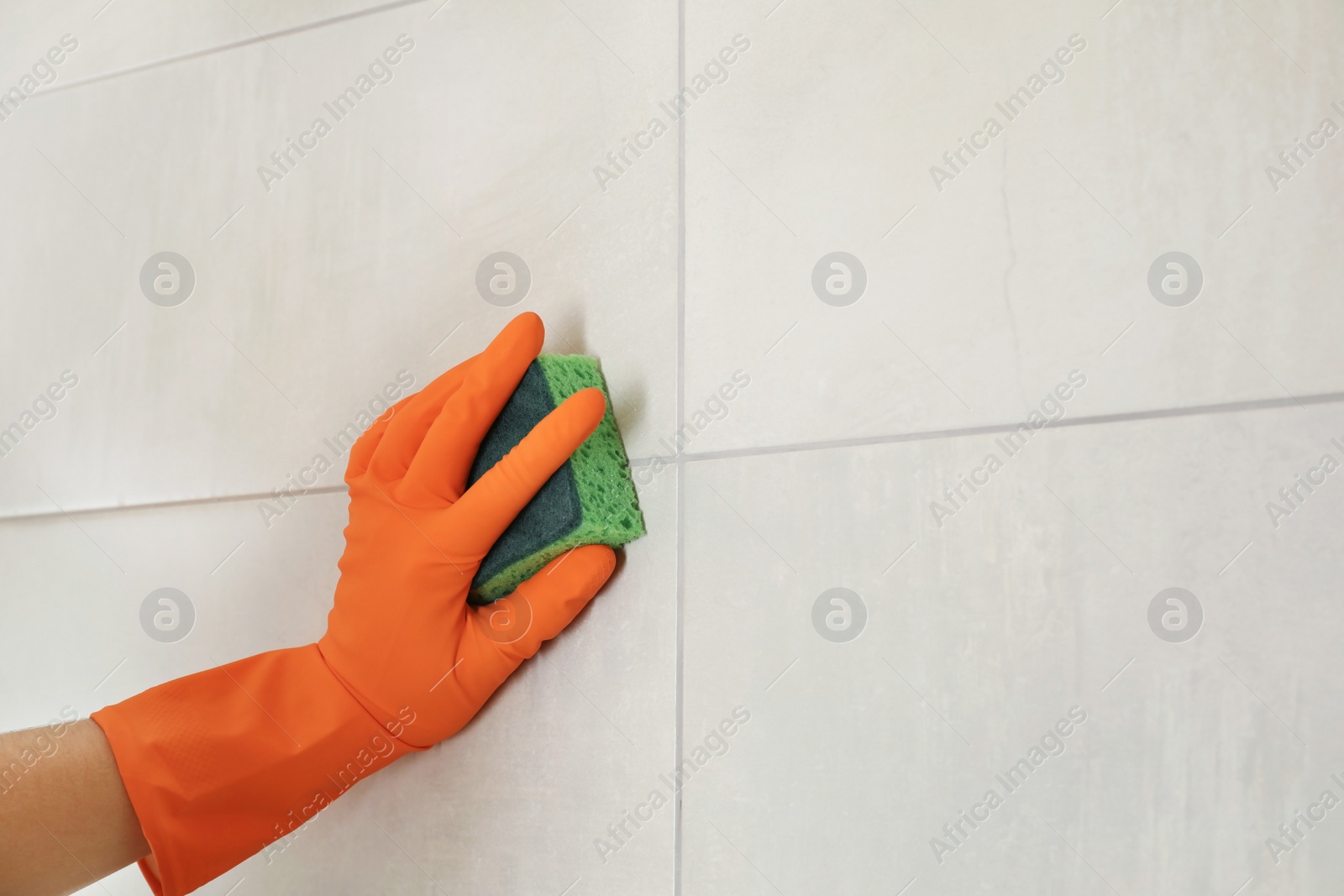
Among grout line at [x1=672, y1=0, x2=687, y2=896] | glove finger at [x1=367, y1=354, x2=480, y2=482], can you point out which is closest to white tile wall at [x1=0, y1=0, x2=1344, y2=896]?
grout line at [x1=672, y1=0, x2=687, y2=896]

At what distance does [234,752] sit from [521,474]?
290 mm

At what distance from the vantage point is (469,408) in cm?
68

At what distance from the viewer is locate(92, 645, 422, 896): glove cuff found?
0.66m

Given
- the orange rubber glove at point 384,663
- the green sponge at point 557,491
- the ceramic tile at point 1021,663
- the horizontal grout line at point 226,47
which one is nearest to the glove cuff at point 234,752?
the orange rubber glove at point 384,663

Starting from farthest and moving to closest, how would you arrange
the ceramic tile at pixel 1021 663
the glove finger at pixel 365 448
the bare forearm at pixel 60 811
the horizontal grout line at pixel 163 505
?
the horizontal grout line at pixel 163 505
the glove finger at pixel 365 448
the bare forearm at pixel 60 811
the ceramic tile at pixel 1021 663

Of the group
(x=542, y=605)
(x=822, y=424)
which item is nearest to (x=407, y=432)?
(x=542, y=605)

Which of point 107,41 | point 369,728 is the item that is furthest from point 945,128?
point 107,41

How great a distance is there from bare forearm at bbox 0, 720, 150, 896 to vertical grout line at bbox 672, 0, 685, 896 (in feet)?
1.29

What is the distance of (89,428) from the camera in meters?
1.00

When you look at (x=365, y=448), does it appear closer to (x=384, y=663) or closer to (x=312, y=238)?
(x=384, y=663)

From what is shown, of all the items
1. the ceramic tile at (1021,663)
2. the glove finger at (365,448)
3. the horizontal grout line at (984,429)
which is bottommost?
the ceramic tile at (1021,663)

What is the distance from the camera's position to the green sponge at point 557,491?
660 millimetres

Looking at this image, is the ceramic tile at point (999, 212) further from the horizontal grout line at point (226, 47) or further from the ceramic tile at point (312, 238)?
the horizontal grout line at point (226, 47)

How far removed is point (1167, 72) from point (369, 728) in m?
0.71
